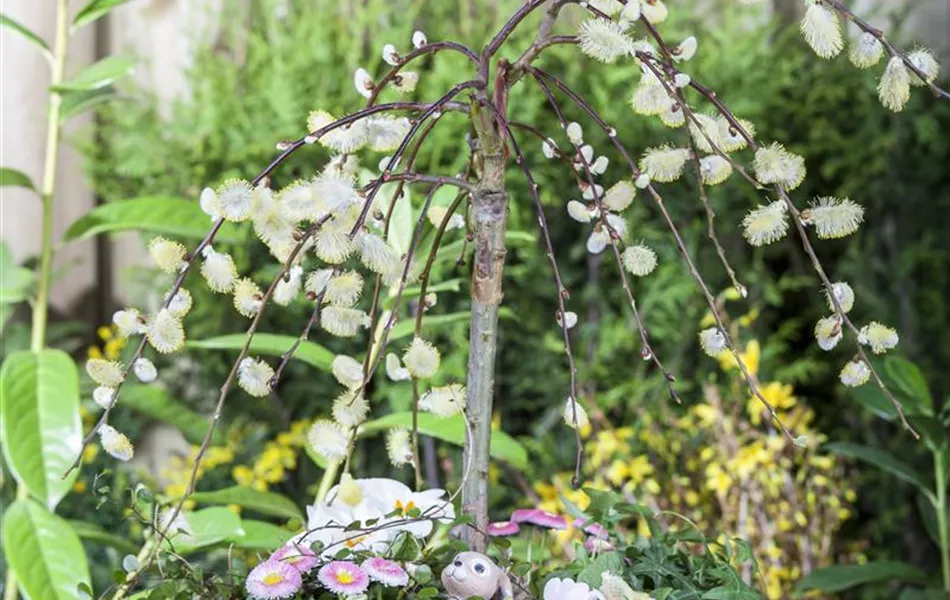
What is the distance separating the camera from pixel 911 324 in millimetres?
1988

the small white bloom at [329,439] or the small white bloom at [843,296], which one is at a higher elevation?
the small white bloom at [843,296]

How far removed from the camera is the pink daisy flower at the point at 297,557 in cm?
74

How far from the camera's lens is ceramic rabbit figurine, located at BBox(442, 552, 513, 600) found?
74 centimetres

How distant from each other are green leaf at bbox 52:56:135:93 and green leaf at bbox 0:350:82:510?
12.0 inches

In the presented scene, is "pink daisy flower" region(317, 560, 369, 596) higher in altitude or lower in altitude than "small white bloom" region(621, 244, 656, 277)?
lower

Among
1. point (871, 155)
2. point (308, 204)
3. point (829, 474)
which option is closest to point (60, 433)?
point (308, 204)

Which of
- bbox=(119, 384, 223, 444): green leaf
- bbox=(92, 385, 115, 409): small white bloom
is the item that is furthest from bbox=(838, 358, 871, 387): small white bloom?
bbox=(119, 384, 223, 444): green leaf

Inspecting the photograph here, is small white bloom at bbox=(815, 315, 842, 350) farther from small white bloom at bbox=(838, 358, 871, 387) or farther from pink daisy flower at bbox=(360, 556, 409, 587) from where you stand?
pink daisy flower at bbox=(360, 556, 409, 587)

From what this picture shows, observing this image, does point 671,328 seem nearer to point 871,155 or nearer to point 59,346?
point 871,155

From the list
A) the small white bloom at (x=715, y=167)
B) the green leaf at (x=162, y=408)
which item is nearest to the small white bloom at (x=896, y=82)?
the small white bloom at (x=715, y=167)

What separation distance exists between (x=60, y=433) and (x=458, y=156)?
819 millimetres

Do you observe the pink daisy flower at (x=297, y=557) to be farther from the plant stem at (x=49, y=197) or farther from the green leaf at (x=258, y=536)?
the plant stem at (x=49, y=197)

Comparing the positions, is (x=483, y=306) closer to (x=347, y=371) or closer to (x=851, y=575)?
(x=347, y=371)

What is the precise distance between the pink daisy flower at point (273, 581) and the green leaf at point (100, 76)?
2.59ft
